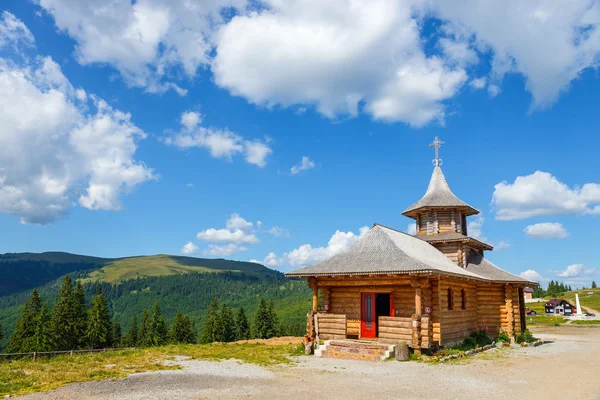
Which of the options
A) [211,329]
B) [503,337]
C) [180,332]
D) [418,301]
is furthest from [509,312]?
[180,332]

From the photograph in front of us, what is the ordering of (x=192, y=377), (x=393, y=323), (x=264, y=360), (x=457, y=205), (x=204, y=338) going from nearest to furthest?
(x=192, y=377) → (x=264, y=360) → (x=393, y=323) → (x=457, y=205) → (x=204, y=338)

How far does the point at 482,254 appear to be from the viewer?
3441 cm

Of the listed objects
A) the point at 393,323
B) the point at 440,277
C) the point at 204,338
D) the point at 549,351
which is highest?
the point at 440,277

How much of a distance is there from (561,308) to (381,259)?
107 m

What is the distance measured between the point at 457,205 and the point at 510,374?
16.4 m

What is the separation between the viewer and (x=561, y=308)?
10838cm

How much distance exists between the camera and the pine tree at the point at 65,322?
65375 mm

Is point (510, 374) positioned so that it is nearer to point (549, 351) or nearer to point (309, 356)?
point (309, 356)

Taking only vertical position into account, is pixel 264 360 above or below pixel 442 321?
below

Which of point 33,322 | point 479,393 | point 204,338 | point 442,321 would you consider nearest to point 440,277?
point 442,321

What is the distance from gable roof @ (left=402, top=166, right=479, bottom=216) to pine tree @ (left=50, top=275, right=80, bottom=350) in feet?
182

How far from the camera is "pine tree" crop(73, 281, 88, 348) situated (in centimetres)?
6731

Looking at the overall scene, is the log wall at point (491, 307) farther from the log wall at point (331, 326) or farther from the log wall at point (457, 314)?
the log wall at point (331, 326)

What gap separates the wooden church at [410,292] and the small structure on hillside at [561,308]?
9018 centimetres
